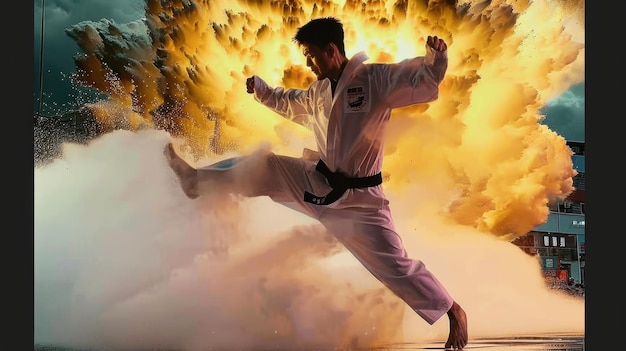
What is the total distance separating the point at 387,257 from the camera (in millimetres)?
3922

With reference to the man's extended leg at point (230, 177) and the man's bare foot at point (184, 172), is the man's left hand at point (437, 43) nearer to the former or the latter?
the man's extended leg at point (230, 177)

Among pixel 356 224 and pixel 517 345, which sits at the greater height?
pixel 356 224

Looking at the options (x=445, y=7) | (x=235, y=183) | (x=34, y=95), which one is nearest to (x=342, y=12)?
(x=445, y=7)

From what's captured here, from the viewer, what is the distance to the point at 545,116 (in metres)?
4.08

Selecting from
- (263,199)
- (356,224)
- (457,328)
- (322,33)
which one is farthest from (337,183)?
(457,328)

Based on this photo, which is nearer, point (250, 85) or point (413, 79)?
point (413, 79)

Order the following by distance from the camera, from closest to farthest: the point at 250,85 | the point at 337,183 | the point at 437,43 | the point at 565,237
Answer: the point at 437,43
the point at 337,183
the point at 250,85
the point at 565,237

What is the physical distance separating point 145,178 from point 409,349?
179cm

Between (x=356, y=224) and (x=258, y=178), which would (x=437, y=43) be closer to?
(x=356, y=224)

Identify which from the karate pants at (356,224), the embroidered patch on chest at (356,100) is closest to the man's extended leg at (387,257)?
the karate pants at (356,224)

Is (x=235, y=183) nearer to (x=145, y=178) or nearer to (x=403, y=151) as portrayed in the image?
(x=145, y=178)

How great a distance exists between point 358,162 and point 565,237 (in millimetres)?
1333

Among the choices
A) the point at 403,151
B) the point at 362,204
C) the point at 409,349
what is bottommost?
the point at 409,349

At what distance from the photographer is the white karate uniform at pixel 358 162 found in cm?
387
